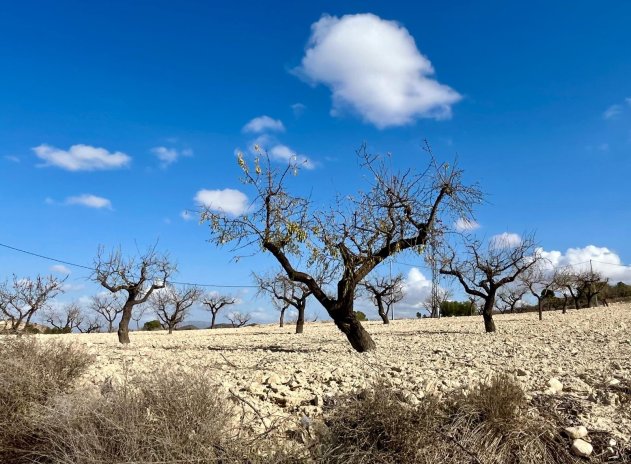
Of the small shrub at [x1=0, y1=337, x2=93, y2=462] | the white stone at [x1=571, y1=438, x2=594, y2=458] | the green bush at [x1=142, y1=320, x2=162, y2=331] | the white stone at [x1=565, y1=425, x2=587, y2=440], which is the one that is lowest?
the green bush at [x1=142, y1=320, x2=162, y2=331]

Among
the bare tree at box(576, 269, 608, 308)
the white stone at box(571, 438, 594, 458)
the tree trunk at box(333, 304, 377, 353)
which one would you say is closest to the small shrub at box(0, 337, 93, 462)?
the white stone at box(571, 438, 594, 458)

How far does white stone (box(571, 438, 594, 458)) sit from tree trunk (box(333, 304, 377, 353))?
30.3 feet

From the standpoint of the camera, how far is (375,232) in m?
14.0

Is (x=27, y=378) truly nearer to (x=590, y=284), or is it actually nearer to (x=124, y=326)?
(x=124, y=326)

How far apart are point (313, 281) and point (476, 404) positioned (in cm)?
935

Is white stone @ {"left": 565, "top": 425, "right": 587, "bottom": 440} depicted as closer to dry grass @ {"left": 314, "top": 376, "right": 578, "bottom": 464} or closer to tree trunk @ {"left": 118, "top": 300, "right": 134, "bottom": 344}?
dry grass @ {"left": 314, "top": 376, "right": 578, "bottom": 464}

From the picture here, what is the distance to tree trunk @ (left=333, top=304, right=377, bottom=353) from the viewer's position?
14227 mm

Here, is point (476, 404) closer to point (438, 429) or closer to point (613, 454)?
point (438, 429)

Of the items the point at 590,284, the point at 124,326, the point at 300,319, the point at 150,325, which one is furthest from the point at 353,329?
the point at 150,325

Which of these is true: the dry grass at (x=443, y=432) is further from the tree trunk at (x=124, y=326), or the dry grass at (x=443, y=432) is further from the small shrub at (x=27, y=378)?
the tree trunk at (x=124, y=326)

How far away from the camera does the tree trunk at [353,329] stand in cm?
→ 1423

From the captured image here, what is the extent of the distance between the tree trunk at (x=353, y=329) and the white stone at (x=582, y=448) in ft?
30.3

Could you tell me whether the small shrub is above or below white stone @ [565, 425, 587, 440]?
above

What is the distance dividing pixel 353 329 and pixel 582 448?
9424mm
